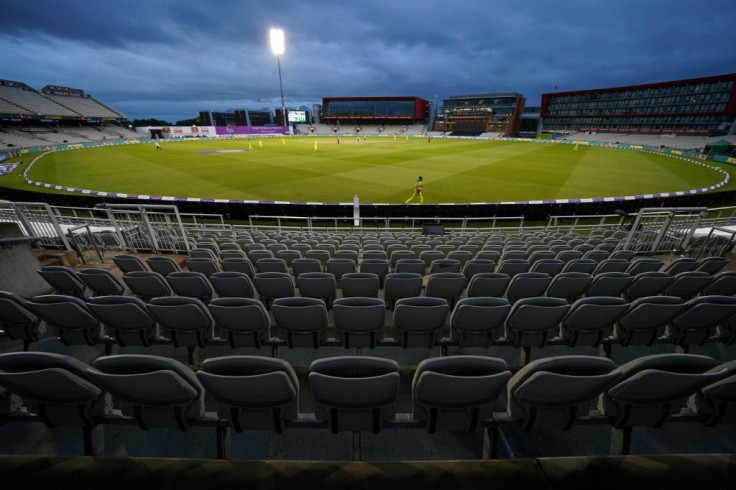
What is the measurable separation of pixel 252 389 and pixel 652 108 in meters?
121

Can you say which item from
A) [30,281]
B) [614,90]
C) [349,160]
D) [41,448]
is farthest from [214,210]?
[614,90]

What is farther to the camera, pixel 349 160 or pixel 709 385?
pixel 349 160

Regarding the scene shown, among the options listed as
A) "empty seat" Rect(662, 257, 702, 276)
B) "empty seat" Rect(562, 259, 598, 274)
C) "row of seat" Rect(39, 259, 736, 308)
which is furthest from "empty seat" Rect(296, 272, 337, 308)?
"empty seat" Rect(662, 257, 702, 276)

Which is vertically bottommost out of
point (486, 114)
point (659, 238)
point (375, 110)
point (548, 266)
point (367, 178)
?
point (367, 178)

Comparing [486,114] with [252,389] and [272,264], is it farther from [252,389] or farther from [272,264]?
[252,389]

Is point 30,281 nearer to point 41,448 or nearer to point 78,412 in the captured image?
point 41,448

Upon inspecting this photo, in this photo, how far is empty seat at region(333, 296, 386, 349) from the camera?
3.46 metres

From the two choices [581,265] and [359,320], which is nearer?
[359,320]

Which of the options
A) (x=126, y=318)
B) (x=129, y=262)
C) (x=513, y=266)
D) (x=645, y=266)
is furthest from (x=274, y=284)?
(x=645, y=266)

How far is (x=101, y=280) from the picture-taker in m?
4.77

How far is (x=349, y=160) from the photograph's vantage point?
36.5 meters

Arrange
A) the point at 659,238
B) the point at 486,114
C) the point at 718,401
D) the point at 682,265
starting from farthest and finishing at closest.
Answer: the point at 486,114
the point at 659,238
the point at 682,265
the point at 718,401

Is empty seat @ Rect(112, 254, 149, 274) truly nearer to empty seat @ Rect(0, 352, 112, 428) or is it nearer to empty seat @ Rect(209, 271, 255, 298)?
empty seat @ Rect(209, 271, 255, 298)

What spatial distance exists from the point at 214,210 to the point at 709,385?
1791 centimetres
